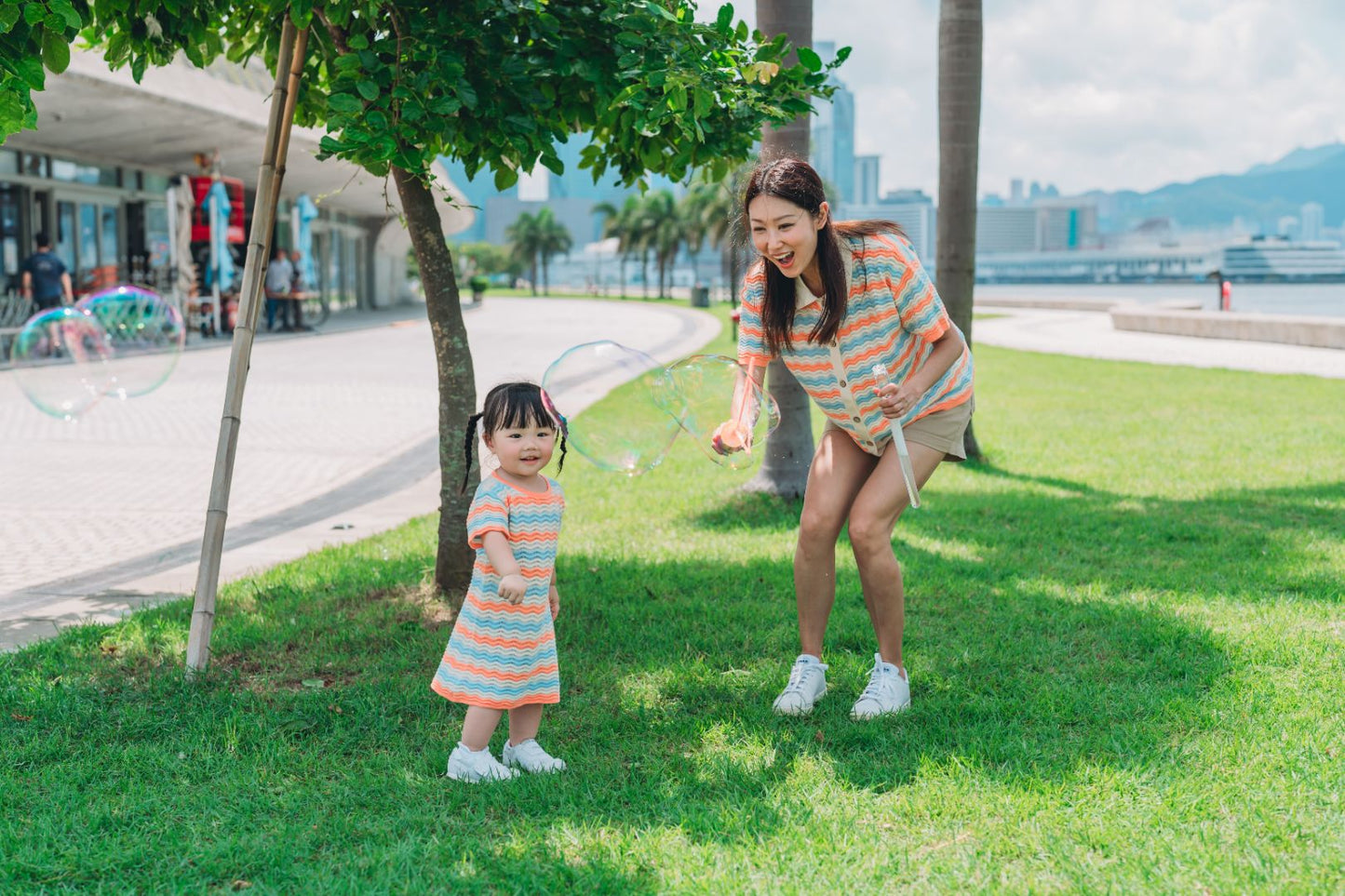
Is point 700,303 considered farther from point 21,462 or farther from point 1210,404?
point 21,462

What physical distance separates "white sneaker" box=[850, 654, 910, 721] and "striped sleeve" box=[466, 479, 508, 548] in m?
1.29

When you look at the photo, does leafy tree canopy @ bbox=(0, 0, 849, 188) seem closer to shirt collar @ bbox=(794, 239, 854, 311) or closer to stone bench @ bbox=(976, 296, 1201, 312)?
shirt collar @ bbox=(794, 239, 854, 311)

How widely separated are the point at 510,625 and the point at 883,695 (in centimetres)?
123

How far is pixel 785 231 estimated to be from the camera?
3.70 m

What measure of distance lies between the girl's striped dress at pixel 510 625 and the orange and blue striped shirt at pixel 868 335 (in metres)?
0.89

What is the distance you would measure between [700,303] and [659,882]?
58.8 metres

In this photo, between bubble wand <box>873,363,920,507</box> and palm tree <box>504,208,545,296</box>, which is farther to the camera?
palm tree <box>504,208,545,296</box>

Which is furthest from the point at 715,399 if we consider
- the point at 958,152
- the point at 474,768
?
the point at 958,152

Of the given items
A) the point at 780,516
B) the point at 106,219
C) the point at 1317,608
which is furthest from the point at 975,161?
the point at 106,219

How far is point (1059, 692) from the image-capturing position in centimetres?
419

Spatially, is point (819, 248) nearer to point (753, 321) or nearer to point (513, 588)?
point (753, 321)

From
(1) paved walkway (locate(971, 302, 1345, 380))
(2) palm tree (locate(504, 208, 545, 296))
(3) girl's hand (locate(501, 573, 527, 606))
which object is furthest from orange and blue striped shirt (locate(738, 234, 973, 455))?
(2) palm tree (locate(504, 208, 545, 296))

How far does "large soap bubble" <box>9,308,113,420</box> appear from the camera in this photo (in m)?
7.64

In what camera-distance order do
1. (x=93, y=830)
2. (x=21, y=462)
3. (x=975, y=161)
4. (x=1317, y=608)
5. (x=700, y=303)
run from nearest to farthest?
(x=93, y=830)
(x=1317, y=608)
(x=975, y=161)
(x=21, y=462)
(x=700, y=303)
